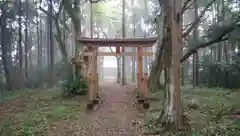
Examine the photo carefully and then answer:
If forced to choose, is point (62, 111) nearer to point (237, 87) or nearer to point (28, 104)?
point (28, 104)

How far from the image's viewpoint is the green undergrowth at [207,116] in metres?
6.89

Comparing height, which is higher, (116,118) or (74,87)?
(74,87)

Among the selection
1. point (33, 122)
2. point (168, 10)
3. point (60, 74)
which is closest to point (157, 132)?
point (168, 10)

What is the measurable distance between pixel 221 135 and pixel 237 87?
9.65 m

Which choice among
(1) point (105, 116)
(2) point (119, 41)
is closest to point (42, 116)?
(1) point (105, 116)

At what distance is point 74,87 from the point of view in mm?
12562

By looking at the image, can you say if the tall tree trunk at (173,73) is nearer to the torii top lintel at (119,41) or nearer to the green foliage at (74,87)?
the torii top lintel at (119,41)

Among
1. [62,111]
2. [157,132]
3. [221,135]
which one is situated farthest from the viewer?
[62,111]

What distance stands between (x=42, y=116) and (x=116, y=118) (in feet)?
9.48

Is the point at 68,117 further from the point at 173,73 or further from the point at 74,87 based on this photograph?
the point at 173,73

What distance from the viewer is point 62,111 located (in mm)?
9883

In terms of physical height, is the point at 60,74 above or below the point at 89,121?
above

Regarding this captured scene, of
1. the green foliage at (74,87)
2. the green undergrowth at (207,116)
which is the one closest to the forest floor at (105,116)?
the green undergrowth at (207,116)

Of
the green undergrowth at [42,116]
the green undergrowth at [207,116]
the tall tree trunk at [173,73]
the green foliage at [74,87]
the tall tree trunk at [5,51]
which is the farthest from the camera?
the tall tree trunk at [5,51]
